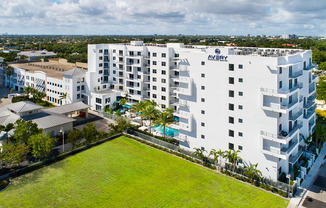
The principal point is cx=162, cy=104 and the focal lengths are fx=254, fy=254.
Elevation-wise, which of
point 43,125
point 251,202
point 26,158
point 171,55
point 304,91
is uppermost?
point 171,55

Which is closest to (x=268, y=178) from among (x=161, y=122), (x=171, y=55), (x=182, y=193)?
(x=182, y=193)

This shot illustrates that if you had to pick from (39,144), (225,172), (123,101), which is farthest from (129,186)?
(123,101)

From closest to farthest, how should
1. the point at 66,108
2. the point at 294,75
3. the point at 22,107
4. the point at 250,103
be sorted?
the point at 250,103 < the point at 294,75 < the point at 22,107 < the point at 66,108

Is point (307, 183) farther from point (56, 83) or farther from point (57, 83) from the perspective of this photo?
point (56, 83)

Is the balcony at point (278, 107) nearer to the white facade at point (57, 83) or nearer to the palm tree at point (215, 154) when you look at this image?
the palm tree at point (215, 154)

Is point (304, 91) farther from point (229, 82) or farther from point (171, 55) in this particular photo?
point (171, 55)

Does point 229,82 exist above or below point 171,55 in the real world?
below
